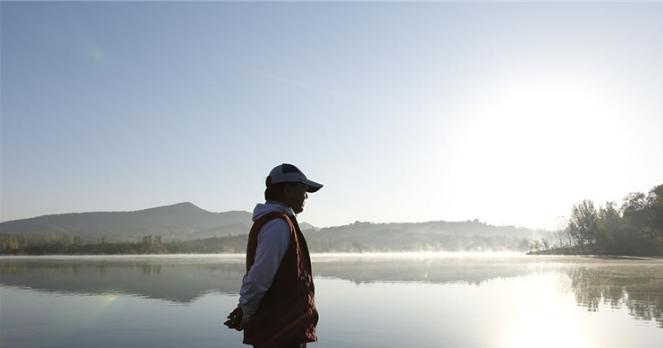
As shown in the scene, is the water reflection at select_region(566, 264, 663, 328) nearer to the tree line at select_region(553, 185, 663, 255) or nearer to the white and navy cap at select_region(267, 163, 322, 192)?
the white and navy cap at select_region(267, 163, 322, 192)

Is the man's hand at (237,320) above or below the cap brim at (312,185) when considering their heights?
below

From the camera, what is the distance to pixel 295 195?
15.8ft

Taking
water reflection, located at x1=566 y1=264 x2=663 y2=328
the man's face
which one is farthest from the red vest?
water reflection, located at x1=566 y1=264 x2=663 y2=328

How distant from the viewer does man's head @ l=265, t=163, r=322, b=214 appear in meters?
4.80

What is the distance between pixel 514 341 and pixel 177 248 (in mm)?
143948

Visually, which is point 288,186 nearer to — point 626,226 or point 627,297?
point 627,297

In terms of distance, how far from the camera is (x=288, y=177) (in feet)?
15.6

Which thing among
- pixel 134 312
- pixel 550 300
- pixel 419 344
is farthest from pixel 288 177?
pixel 550 300

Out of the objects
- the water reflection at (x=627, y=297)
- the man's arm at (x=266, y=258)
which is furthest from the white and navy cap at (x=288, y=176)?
the water reflection at (x=627, y=297)

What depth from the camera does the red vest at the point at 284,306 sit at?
452 centimetres

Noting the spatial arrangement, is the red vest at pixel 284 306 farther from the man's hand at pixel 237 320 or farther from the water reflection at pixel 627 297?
the water reflection at pixel 627 297

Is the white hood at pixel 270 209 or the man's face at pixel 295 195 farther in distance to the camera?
the man's face at pixel 295 195

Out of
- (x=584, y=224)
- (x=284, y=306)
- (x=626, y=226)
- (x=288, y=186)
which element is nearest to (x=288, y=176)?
(x=288, y=186)

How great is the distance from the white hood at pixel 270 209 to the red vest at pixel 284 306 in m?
0.05
